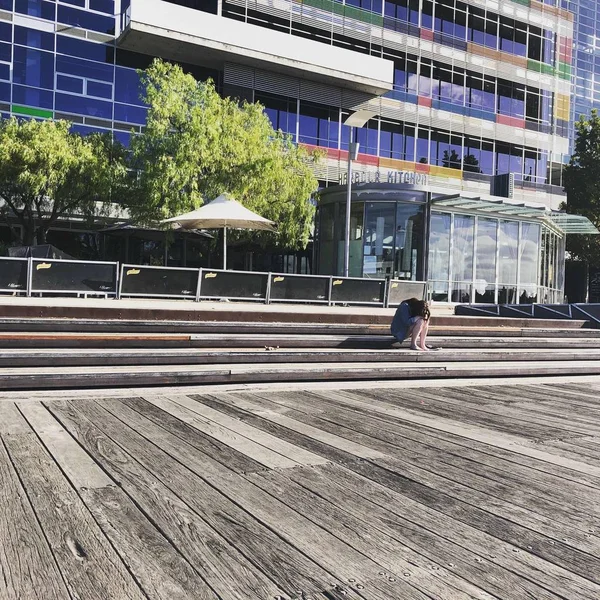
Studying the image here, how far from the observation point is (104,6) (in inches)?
1130

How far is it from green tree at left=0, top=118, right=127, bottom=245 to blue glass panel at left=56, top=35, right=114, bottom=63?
18.0 feet

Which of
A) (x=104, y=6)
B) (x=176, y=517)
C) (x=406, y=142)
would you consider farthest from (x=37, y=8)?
(x=176, y=517)

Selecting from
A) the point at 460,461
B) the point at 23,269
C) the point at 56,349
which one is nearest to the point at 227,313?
Answer: the point at 56,349

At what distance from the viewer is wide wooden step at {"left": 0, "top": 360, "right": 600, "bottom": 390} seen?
571 cm

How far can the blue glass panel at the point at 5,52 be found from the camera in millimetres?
26406

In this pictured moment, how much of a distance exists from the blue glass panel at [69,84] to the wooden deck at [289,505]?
85.9 feet

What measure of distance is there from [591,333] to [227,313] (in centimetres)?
781

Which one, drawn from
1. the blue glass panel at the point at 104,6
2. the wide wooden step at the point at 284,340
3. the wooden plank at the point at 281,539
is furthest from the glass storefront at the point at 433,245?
the wooden plank at the point at 281,539

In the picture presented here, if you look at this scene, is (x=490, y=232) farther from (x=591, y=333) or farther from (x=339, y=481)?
(x=339, y=481)

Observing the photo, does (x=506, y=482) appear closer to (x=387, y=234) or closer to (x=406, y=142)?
(x=387, y=234)

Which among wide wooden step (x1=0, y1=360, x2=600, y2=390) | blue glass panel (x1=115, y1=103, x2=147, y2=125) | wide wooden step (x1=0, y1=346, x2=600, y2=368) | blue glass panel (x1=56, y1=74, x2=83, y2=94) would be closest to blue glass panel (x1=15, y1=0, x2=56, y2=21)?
blue glass panel (x1=56, y1=74, x2=83, y2=94)

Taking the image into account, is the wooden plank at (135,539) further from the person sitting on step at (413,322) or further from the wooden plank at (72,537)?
the person sitting on step at (413,322)

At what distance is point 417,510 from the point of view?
305cm

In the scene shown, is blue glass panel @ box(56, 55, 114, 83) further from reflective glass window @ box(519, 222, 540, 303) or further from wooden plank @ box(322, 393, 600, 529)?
wooden plank @ box(322, 393, 600, 529)
